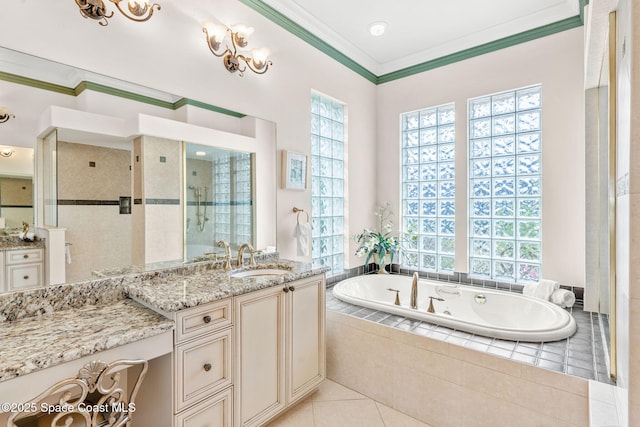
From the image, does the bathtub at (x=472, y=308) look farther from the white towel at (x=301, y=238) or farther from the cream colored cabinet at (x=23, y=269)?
the cream colored cabinet at (x=23, y=269)

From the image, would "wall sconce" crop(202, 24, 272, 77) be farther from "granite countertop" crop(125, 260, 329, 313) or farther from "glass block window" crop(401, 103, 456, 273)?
"glass block window" crop(401, 103, 456, 273)

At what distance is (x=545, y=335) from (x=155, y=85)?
2675mm

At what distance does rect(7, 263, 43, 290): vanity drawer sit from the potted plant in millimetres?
2446

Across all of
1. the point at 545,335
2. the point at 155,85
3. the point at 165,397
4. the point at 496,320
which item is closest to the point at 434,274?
the point at 496,320

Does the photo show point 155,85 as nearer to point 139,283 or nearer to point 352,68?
point 139,283

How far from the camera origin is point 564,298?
2.34 metres

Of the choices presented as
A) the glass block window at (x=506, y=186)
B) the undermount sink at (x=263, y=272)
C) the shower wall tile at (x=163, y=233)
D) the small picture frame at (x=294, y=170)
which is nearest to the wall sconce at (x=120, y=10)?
the shower wall tile at (x=163, y=233)

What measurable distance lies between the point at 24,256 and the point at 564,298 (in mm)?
3300

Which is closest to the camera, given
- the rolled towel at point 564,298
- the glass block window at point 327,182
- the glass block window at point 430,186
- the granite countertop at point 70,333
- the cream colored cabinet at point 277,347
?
the granite countertop at point 70,333

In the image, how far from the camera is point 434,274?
A: 10.4 feet

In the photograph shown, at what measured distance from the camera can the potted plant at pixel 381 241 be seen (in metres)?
3.24

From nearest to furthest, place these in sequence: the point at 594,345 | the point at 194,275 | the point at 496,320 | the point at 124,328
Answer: the point at 124,328
the point at 594,345
the point at 194,275
the point at 496,320

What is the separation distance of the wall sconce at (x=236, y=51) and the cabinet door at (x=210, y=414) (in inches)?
77.0

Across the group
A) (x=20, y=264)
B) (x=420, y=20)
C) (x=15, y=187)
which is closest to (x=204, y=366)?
(x=20, y=264)
